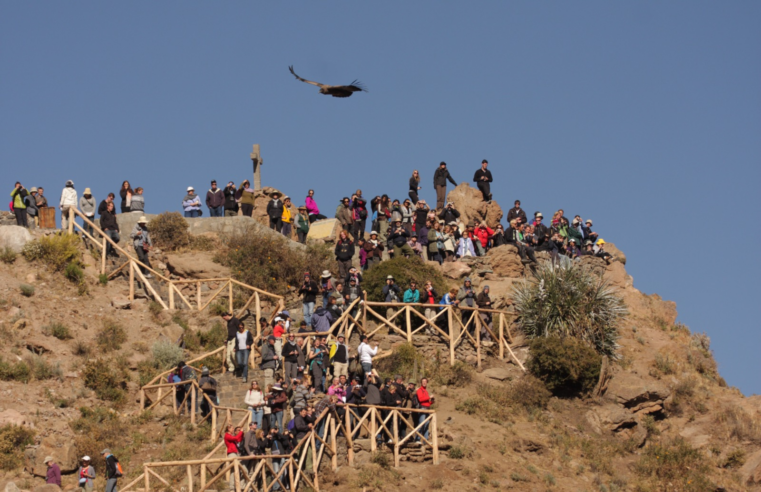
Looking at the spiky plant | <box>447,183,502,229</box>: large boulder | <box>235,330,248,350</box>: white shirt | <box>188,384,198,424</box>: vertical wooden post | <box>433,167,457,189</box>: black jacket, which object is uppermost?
<box>433,167,457,189</box>: black jacket

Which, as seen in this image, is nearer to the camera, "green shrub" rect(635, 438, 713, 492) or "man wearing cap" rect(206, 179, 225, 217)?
"green shrub" rect(635, 438, 713, 492)

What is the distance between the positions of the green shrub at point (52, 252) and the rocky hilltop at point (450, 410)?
0.27 meters

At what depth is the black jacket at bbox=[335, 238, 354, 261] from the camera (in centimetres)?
3419

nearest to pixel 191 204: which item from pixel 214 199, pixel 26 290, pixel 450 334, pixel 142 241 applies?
pixel 214 199

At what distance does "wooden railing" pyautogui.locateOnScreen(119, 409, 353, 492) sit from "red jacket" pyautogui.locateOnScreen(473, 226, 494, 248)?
48.7ft

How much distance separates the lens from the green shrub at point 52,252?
33375 mm

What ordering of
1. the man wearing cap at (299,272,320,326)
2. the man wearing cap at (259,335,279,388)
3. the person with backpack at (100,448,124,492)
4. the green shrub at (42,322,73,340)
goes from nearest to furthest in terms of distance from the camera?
the person with backpack at (100,448,124,492) < the man wearing cap at (259,335,279,388) < the green shrub at (42,322,73,340) < the man wearing cap at (299,272,320,326)

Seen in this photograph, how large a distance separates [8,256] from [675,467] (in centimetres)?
1871

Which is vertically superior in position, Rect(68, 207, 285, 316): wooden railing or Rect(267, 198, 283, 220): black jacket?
Rect(267, 198, 283, 220): black jacket

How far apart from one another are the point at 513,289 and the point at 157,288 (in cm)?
1017

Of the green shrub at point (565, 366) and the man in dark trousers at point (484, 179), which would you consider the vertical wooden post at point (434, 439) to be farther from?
the man in dark trousers at point (484, 179)

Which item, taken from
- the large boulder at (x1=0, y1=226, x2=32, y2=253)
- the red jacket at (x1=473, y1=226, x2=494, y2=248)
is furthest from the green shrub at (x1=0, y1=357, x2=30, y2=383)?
the red jacket at (x1=473, y1=226, x2=494, y2=248)

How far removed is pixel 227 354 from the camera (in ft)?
91.2

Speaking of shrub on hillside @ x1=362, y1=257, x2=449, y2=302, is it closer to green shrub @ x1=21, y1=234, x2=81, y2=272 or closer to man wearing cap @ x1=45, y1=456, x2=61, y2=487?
green shrub @ x1=21, y1=234, x2=81, y2=272
